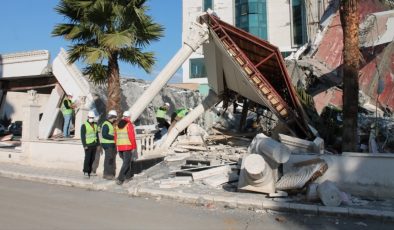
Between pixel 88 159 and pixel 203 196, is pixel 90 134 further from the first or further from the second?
pixel 203 196

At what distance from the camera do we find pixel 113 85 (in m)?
13.0

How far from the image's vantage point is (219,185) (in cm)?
977

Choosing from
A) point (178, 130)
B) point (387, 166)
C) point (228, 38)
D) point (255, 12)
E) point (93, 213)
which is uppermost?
point (255, 12)

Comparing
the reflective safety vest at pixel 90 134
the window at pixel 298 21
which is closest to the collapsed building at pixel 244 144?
the reflective safety vest at pixel 90 134

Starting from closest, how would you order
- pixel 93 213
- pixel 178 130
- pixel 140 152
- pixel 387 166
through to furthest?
pixel 93 213 → pixel 387 166 → pixel 140 152 → pixel 178 130

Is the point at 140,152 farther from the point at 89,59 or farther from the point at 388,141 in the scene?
the point at 388,141

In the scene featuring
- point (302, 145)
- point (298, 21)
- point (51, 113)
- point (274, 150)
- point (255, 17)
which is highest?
point (255, 17)

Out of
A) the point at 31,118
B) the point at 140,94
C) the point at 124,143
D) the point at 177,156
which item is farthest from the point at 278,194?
the point at 140,94

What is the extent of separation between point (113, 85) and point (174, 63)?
78.4 inches

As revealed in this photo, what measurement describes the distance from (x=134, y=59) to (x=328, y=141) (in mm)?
6735

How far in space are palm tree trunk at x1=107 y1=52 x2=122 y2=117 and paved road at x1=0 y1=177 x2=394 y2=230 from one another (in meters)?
4.38

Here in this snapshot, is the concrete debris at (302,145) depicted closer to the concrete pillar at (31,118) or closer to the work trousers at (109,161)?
the work trousers at (109,161)

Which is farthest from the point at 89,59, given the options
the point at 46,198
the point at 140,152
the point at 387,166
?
the point at 387,166

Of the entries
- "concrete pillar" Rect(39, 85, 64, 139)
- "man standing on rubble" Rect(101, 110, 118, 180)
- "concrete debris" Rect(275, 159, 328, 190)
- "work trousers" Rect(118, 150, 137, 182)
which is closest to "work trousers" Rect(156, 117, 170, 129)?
"concrete pillar" Rect(39, 85, 64, 139)
